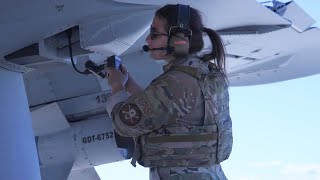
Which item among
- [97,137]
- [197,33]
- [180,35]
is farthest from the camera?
[97,137]

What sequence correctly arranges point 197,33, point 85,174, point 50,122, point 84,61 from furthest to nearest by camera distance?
point 85,174, point 50,122, point 84,61, point 197,33

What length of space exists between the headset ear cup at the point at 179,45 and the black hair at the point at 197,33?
63 mm

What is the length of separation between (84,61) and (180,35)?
11.1ft

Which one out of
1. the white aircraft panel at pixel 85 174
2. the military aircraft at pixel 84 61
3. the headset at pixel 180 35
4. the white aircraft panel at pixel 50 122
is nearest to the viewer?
the headset at pixel 180 35

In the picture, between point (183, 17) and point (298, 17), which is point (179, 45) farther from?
point (298, 17)

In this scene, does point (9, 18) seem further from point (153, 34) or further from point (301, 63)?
point (301, 63)

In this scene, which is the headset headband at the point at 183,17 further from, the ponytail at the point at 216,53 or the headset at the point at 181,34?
the ponytail at the point at 216,53

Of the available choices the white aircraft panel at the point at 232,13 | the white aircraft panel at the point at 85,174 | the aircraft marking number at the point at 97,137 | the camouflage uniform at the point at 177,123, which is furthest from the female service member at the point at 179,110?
the white aircraft panel at the point at 85,174

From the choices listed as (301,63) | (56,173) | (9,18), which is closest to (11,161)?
(9,18)

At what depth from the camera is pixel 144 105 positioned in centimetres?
263

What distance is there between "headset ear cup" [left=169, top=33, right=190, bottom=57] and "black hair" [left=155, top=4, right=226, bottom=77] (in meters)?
0.06

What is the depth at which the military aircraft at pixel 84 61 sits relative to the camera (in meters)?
5.02

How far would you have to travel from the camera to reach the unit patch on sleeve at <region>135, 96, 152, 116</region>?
262 cm

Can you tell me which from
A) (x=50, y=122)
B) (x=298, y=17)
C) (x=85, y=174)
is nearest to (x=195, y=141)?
(x=50, y=122)
